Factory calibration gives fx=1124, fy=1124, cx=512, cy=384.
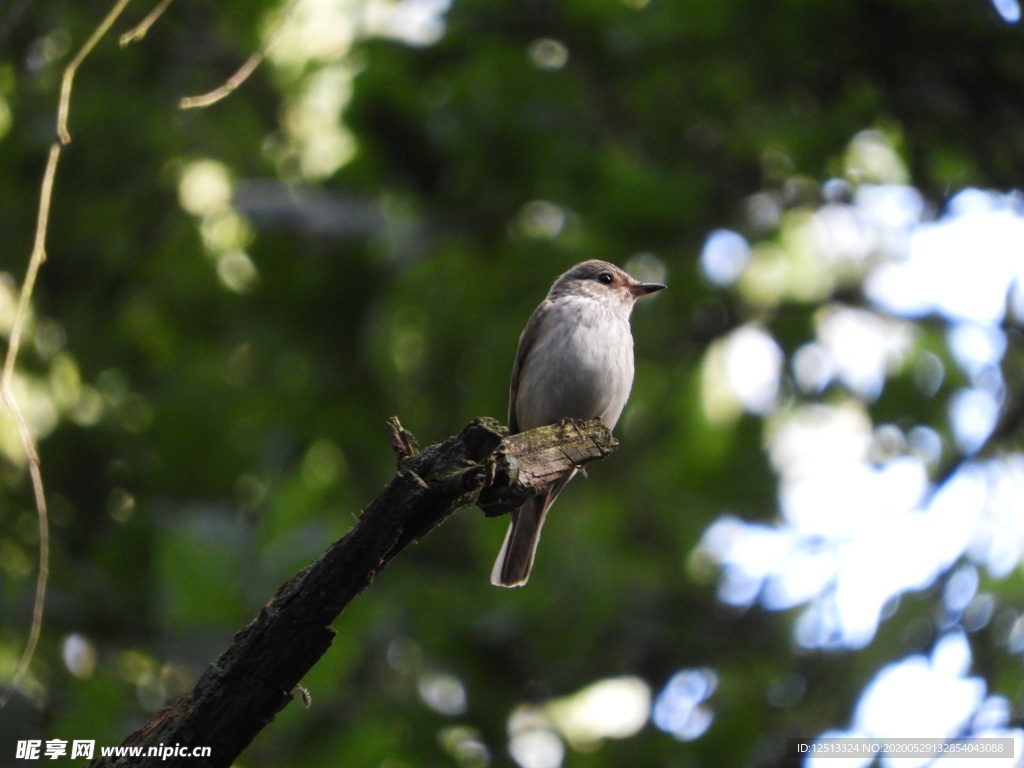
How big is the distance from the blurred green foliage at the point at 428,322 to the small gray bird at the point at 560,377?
1756 millimetres

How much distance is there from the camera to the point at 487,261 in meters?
9.45

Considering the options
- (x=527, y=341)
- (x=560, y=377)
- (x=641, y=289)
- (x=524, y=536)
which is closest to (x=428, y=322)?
(x=641, y=289)

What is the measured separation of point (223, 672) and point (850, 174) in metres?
6.56

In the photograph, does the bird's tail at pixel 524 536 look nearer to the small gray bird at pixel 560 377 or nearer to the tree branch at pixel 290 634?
the small gray bird at pixel 560 377

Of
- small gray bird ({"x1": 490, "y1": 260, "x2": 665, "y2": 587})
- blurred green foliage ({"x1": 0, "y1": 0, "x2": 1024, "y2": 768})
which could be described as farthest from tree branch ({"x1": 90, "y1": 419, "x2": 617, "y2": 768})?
blurred green foliage ({"x1": 0, "y1": 0, "x2": 1024, "y2": 768})

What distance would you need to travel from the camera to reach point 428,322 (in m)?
9.91

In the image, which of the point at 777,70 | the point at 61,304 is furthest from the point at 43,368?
the point at 777,70

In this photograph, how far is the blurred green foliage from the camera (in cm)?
723

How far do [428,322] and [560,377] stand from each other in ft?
13.9

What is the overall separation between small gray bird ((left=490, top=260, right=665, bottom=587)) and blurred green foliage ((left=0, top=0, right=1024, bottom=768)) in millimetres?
1756

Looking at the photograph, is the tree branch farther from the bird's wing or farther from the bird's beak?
the bird's beak

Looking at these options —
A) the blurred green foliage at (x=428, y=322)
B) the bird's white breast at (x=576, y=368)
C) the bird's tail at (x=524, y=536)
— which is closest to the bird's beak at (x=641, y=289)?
the bird's white breast at (x=576, y=368)

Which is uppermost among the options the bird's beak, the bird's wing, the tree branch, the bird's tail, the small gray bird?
the bird's beak

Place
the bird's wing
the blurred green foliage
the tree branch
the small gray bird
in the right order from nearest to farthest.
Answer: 1. the tree branch
2. the small gray bird
3. the bird's wing
4. the blurred green foliage
